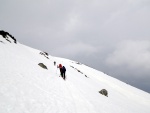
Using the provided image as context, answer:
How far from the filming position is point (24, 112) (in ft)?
25.9

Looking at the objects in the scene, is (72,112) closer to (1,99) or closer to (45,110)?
(45,110)

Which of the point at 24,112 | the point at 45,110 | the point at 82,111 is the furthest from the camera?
the point at 82,111

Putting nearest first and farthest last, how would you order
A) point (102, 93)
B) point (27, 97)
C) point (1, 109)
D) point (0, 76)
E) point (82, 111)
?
point (1, 109), point (27, 97), point (82, 111), point (0, 76), point (102, 93)

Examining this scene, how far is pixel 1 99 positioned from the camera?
8438 millimetres

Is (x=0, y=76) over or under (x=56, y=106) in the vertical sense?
over

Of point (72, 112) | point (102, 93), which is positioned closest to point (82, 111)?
point (72, 112)

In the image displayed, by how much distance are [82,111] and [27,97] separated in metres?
4.41

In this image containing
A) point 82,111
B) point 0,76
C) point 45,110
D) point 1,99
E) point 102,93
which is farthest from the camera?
point 102,93

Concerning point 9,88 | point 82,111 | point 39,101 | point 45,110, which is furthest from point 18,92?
point 82,111

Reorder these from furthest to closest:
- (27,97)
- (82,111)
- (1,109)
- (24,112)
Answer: (82,111) < (27,97) < (24,112) < (1,109)

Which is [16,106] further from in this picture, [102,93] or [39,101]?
[102,93]

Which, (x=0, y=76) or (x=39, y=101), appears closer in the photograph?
(x=39, y=101)

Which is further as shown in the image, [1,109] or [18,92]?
[18,92]

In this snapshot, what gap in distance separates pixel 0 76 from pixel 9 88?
2593 mm
